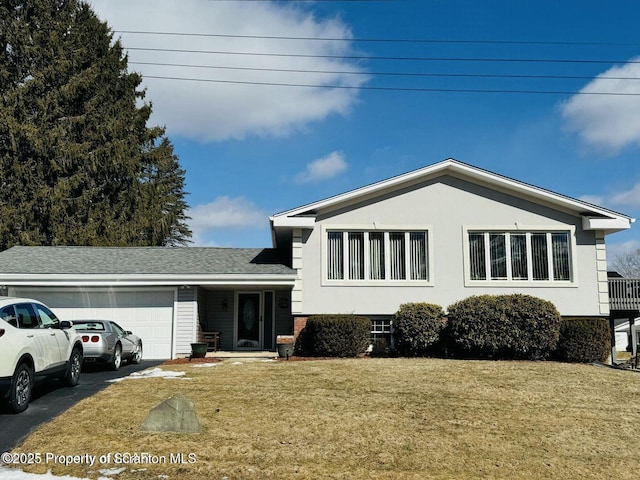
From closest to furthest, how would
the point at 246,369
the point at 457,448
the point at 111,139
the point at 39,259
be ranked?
1. the point at 457,448
2. the point at 246,369
3. the point at 39,259
4. the point at 111,139

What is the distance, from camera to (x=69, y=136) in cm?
3036

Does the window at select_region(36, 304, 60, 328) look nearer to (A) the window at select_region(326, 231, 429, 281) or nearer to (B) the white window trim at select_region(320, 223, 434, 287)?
(B) the white window trim at select_region(320, 223, 434, 287)

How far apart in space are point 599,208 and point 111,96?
2661 cm

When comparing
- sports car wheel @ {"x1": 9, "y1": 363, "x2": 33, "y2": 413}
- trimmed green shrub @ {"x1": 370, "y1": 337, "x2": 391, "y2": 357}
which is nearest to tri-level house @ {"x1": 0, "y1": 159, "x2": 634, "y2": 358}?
trimmed green shrub @ {"x1": 370, "y1": 337, "x2": 391, "y2": 357}

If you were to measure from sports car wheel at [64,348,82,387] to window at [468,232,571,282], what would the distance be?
1192 cm

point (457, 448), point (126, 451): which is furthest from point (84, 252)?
point (457, 448)

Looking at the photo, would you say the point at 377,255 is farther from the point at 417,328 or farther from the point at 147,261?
the point at 147,261

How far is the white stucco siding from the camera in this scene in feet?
59.3

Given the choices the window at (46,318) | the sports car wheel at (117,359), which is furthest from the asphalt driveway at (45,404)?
the window at (46,318)

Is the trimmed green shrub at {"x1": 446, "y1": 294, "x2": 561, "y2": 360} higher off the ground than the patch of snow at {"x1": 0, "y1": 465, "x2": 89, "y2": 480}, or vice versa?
the trimmed green shrub at {"x1": 446, "y1": 294, "x2": 561, "y2": 360}

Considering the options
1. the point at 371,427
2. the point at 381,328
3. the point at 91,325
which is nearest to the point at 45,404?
the point at 91,325

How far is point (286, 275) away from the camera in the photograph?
18.0m

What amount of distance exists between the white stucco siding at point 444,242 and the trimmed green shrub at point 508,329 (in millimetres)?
1622

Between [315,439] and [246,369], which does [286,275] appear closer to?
[246,369]
